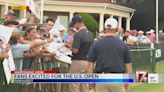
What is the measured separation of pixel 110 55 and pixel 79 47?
3.04 metres

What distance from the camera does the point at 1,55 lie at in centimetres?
838

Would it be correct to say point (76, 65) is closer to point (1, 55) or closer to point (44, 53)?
point (44, 53)

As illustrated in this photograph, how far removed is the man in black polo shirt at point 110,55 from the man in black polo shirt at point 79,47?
2771 mm

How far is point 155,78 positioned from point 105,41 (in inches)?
73.6

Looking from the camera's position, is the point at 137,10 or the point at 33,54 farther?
the point at 137,10

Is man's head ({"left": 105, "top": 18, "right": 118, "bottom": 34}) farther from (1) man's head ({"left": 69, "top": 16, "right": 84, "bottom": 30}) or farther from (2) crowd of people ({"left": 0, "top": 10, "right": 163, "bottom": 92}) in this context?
(1) man's head ({"left": 69, "top": 16, "right": 84, "bottom": 30})

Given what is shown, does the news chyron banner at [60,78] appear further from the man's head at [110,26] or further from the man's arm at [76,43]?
the man's arm at [76,43]

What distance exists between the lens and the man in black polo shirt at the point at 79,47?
11289 mm

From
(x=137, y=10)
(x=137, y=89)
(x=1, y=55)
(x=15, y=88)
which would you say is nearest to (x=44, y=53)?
(x=15, y=88)

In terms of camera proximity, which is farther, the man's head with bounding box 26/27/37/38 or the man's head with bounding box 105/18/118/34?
the man's head with bounding box 26/27/37/38

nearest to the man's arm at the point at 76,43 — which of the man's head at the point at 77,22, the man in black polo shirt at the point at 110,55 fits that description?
the man's head at the point at 77,22

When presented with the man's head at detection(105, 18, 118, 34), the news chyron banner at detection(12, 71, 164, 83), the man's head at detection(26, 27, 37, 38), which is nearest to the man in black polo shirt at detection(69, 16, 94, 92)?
the man's head at detection(26, 27, 37, 38)

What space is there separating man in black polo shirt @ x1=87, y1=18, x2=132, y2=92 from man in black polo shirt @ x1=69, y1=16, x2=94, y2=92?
277 centimetres

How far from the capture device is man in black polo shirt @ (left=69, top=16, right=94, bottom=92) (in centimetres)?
1129
